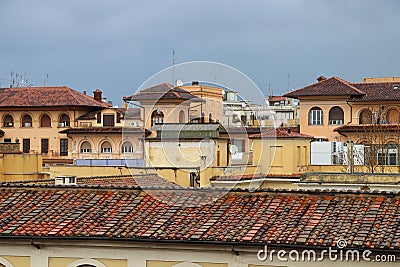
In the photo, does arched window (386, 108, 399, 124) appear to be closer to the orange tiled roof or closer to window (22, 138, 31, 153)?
the orange tiled roof

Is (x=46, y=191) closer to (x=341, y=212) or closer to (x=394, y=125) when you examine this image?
(x=341, y=212)

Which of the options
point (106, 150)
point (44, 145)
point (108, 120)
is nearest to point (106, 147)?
point (106, 150)

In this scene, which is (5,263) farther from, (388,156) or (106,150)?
(106,150)

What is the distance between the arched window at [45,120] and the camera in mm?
79250

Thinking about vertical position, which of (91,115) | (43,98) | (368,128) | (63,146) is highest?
(43,98)

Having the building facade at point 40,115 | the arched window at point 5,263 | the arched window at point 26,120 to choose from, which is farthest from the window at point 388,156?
the arched window at point 26,120

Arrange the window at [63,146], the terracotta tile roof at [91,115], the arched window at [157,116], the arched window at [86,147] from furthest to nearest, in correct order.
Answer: the window at [63,146] < the terracotta tile roof at [91,115] < the arched window at [86,147] < the arched window at [157,116]

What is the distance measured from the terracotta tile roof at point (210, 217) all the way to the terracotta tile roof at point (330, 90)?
48.6 m

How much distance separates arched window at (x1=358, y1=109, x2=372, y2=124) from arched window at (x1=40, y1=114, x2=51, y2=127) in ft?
84.5

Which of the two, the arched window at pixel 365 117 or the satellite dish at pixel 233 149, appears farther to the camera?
the arched window at pixel 365 117

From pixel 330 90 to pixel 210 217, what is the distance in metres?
51.1

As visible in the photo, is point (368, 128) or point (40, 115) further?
point (40, 115)

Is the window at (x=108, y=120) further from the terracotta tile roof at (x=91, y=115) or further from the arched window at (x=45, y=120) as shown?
the arched window at (x=45, y=120)

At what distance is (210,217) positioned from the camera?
17875 millimetres
